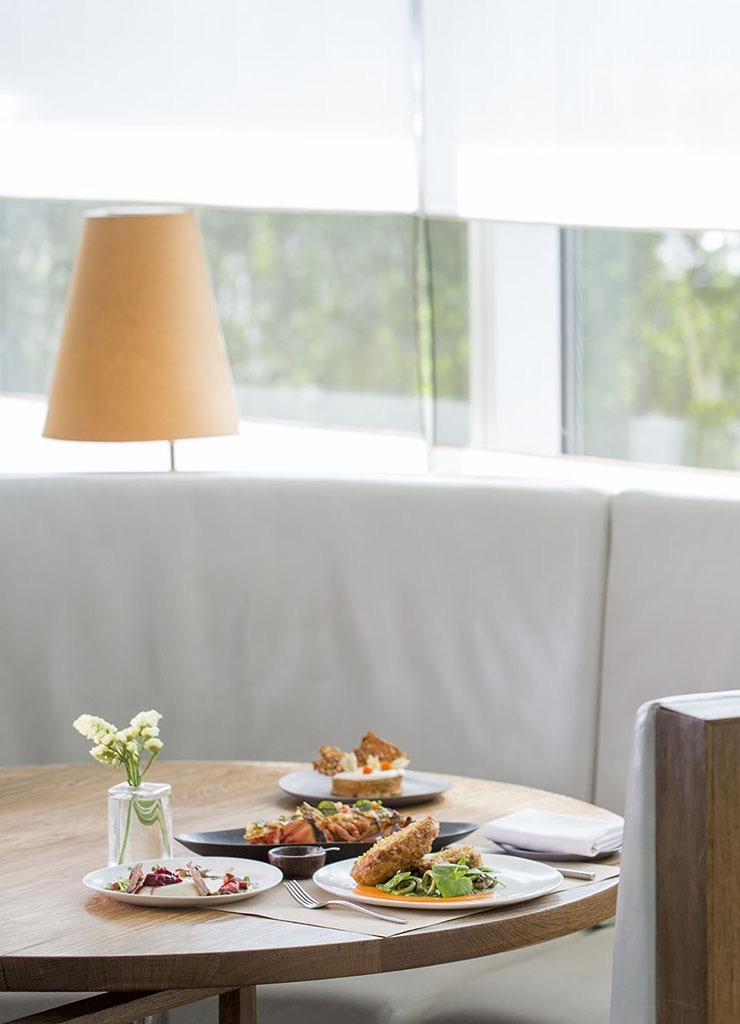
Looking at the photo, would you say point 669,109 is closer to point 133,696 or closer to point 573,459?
point 573,459

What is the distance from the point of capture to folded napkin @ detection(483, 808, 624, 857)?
1857 mm

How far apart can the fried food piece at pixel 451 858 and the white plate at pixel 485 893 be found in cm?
4

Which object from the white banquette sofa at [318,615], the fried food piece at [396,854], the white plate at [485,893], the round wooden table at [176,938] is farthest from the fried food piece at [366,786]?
the white banquette sofa at [318,615]

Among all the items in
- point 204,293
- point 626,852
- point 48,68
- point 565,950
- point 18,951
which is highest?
point 48,68

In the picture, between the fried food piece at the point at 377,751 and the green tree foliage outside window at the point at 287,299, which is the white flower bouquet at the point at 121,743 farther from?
the green tree foliage outside window at the point at 287,299

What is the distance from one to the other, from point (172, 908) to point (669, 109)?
2.02 metres

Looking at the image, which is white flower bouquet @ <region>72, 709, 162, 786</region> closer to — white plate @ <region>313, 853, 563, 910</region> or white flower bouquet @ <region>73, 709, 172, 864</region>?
white flower bouquet @ <region>73, 709, 172, 864</region>

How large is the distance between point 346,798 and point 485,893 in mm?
493

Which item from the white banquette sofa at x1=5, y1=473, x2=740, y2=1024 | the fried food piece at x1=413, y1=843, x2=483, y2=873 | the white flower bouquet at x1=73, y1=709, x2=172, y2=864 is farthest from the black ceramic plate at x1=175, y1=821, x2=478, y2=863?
the white banquette sofa at x1=5, y1=473, x2=740, y2=1024

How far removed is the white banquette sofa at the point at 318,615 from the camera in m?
2.92

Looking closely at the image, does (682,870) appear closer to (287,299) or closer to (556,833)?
(556,833)

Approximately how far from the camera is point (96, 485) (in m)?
3.10

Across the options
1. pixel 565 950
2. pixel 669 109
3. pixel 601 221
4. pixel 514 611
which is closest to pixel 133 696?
pixel 514 611

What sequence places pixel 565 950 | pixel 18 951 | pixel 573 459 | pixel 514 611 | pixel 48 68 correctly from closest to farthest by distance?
1. pixel 18 951
2. pixel 565 950
3. pixel 514 611
4. pixel 573 459
5. pixel 48 68
